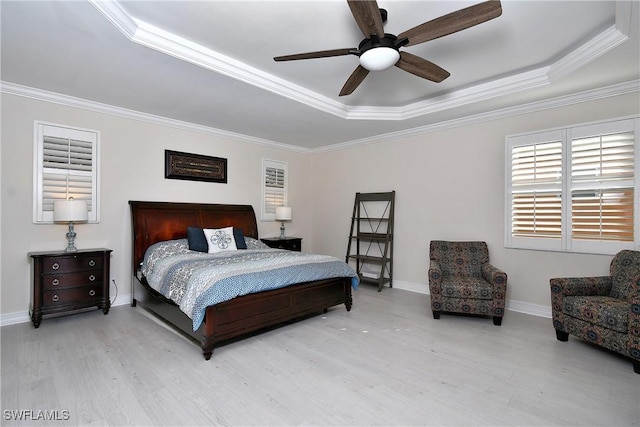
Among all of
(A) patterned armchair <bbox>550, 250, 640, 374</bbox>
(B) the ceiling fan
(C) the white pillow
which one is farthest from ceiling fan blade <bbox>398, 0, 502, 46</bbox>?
(C) the white pillow

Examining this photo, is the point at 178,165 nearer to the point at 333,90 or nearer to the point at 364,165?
the point at 333,90

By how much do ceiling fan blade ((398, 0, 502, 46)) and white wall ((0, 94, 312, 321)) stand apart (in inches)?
148

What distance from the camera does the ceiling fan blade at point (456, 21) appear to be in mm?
1875

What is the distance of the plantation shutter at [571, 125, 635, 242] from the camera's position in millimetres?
3314

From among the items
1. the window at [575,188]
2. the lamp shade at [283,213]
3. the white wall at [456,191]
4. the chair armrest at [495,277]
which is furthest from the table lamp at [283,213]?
the window at [575,188]

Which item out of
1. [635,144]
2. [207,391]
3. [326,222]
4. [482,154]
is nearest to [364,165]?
[326,222]

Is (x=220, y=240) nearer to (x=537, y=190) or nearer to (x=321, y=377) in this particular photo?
(x=321, y=377)

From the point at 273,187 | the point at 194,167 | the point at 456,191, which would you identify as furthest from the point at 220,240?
the point at 456,191

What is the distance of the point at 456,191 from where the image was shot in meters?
4.66

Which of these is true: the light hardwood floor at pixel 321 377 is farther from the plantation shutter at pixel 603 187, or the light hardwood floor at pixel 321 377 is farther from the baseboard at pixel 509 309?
the plantation shutter at pixel 603 187

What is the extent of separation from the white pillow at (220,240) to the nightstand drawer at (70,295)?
132 cm

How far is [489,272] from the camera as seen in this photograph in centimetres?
373

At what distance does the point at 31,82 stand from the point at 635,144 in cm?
633

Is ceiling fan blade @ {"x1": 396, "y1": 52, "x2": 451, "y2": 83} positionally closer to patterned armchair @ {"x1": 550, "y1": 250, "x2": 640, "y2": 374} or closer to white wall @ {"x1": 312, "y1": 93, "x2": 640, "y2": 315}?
white wall @ {"x1": 312, "y1": 93, "x2": 640, "y2": 315}
